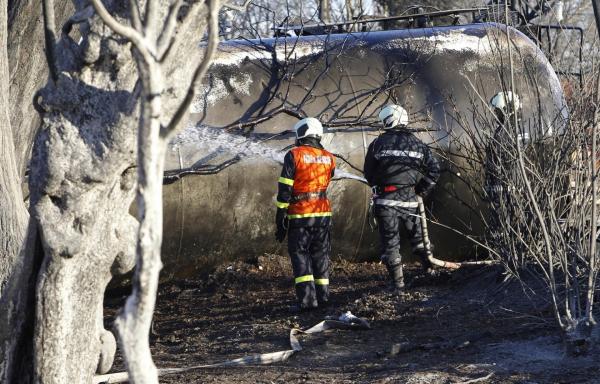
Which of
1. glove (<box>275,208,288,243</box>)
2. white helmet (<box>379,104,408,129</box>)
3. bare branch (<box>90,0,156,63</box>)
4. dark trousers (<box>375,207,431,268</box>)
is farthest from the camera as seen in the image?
white helmet (<box>379,104,408,129</box>)

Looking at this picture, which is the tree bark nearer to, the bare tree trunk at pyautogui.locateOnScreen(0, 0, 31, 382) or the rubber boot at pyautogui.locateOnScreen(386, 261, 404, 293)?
the bare tree trunk at pyautogui.locateOnScreen(0, 0, 31, 382)

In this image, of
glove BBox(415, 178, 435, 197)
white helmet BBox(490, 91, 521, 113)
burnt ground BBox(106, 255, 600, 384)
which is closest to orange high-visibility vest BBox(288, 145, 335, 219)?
burnt ground BBox(106, 255, 600, 384)

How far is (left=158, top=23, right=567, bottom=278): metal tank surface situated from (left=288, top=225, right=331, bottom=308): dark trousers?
5.72ft

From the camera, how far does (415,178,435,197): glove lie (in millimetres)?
9805

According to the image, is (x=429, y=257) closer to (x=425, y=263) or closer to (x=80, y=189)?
(x=425, y=263)

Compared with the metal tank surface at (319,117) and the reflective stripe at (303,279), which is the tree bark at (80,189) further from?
the metal tank surface at (319,117)

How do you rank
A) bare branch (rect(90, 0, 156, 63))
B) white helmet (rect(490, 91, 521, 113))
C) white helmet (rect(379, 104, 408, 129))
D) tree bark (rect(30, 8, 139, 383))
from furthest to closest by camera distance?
white helmet (rect(379, 104, 408, 129)) → white helmet (rect(490, 91, 521, 113)) → tree bark (rect(30, 8, 139, 383)) → bare branch (rect(90, 0, 156, 63))

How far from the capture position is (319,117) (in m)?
11.1

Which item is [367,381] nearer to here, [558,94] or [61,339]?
[61,339]

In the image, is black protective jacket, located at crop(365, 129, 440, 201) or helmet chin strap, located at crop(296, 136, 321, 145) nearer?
helmet chin strap, located at crop(296, 136, 321, 145)

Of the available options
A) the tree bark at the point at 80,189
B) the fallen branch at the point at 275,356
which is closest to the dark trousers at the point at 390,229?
the fallen branch at the point at 275,356

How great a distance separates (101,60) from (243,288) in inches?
255

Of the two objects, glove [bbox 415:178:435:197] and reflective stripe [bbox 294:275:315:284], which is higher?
glove [bbox 415:178:435:197]

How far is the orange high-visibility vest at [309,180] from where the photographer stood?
9.07m
